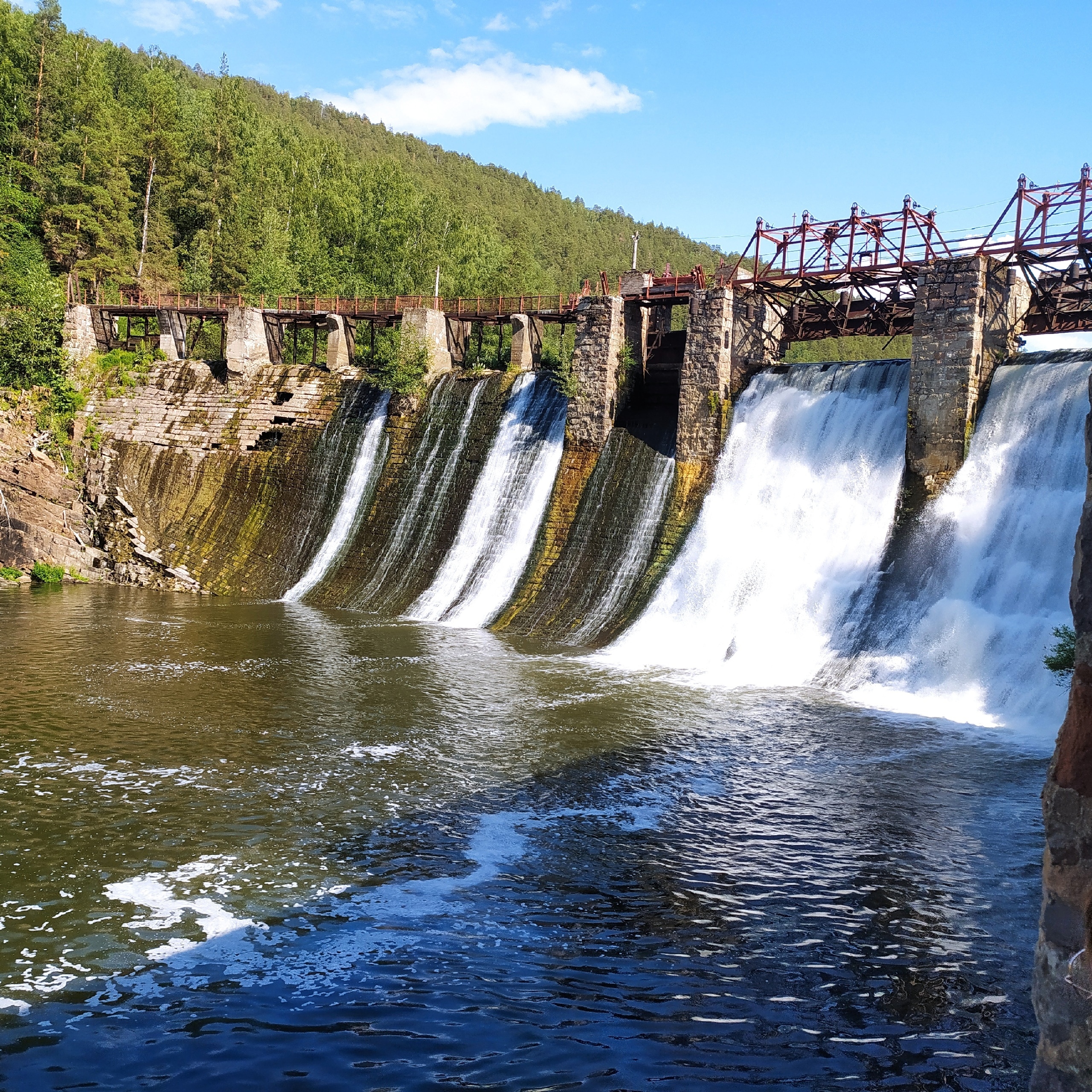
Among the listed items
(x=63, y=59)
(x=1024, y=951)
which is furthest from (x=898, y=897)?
(x=63, y=59)

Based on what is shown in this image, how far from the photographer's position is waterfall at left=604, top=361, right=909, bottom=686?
2666 centimetres

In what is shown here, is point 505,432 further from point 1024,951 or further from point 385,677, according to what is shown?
point 1024,951

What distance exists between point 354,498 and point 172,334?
17.0 meters

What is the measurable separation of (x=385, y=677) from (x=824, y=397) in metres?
15.9

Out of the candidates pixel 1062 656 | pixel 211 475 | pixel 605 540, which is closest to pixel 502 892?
pixel 1062 656

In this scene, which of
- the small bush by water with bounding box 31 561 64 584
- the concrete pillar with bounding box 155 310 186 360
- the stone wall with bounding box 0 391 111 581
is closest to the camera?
the small bush by water with bounding box 31 561 64 584

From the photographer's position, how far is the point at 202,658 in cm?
2511

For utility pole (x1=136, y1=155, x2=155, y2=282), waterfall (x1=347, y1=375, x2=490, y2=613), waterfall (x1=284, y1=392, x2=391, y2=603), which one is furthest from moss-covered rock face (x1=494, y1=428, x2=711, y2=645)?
utility pole (x1=136, y1=155, x2=155, y2=282)

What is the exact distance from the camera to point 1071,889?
203 inches

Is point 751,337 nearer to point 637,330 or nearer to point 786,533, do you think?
point 637,330

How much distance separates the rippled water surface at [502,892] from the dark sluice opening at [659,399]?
1433 cm

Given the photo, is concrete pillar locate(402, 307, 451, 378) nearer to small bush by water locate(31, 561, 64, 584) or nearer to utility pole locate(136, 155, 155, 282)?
small bush by water locate(31, 561, 64, 584)

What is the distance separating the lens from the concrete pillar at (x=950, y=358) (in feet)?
88.3

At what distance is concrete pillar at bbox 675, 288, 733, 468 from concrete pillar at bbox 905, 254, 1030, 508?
6.54 meters
